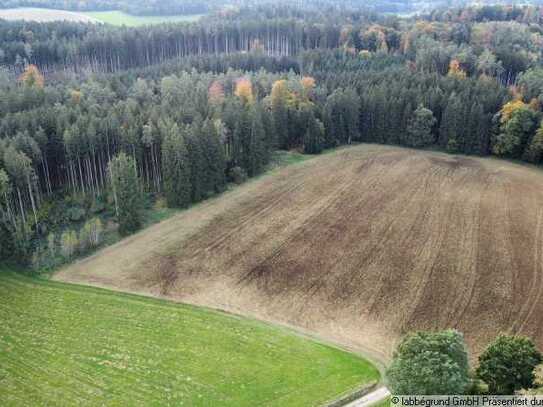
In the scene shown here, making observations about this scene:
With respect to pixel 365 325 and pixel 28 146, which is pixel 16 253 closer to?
pixel 28 146

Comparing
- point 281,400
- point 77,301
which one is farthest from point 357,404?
point 77,301

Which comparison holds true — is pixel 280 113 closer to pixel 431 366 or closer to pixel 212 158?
pixel 212 158

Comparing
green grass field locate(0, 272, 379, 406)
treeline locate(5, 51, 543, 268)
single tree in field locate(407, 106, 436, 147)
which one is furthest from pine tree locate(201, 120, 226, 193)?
single tree in field locate(407, 106, 436, 147)

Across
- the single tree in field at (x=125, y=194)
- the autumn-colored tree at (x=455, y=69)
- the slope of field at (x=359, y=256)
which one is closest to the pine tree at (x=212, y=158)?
the slope of field at (x=359, y=256)

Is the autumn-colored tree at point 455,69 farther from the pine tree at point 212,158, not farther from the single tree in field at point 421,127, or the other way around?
the pine tree at point 212,158

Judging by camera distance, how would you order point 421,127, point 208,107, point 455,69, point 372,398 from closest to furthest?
1. point 372,398
2. point 208,107
3. point 421,127
4. point 455,69

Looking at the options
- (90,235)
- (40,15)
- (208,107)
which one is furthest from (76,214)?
(40,15)

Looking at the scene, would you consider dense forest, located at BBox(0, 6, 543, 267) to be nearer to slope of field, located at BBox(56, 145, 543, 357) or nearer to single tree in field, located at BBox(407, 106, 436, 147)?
single tree in field, located at BBox(407, 106, 436, 147)

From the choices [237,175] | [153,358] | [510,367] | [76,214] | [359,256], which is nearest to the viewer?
[510,367]
